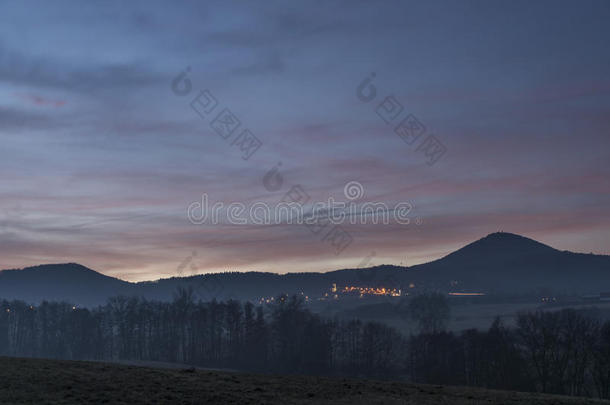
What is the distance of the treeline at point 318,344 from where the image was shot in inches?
3236

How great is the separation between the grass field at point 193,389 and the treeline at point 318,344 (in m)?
42.9

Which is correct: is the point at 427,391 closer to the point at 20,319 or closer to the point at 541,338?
the point at 541,338

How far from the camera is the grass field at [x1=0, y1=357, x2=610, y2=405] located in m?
35.8

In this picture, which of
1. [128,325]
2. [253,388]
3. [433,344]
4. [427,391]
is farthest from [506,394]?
[128,325]

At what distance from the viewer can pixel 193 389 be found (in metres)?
39.2

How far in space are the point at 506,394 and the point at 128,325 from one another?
449 feet

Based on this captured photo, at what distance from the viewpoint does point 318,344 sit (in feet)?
397

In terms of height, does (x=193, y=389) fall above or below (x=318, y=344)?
above

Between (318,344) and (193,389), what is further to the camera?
(318,344)

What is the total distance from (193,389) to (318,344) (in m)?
84.9

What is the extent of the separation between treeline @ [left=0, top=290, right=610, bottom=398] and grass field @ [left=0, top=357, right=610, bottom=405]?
141 feet

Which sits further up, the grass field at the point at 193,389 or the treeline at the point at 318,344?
the grass field at the point at 193,389

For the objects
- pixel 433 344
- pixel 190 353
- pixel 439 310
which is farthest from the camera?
pixel 439 310

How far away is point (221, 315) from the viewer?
497 ft
